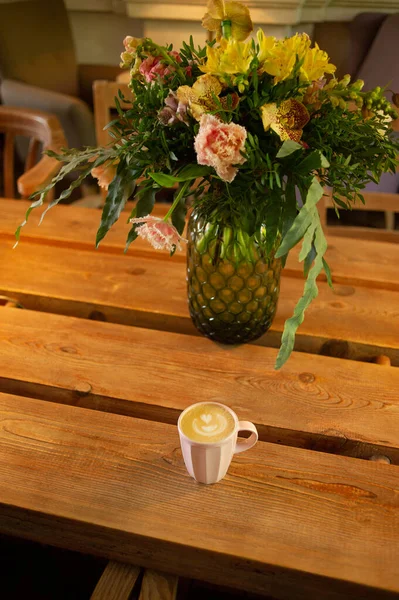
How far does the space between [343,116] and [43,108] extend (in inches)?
90.9

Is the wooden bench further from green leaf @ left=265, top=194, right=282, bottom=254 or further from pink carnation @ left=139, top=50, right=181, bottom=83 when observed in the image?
pink carnation @ left=139, top=50, right=181, bottom=83

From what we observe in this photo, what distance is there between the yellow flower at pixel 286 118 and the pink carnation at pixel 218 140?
0.04 m

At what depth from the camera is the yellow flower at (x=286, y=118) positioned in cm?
63

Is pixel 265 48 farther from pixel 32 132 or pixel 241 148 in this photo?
pixel 32 132

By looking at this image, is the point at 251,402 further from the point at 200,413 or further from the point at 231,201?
the point at 231,201

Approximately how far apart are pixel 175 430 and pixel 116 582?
0.65 ft

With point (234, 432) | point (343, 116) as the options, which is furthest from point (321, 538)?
point (343, 116)

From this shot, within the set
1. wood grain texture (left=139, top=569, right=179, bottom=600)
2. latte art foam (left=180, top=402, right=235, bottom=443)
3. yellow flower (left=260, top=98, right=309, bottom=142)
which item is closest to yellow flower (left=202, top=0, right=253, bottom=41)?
yellow flower (left=260, top=98, right=309, bottom=142)

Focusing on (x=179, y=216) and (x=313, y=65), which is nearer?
A: (x=313, y=65)

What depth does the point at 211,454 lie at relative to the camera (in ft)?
2.03

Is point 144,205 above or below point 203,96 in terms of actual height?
below

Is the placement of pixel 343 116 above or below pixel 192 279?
above

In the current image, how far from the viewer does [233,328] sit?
0.89 m

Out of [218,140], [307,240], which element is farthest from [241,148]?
[307,240]
